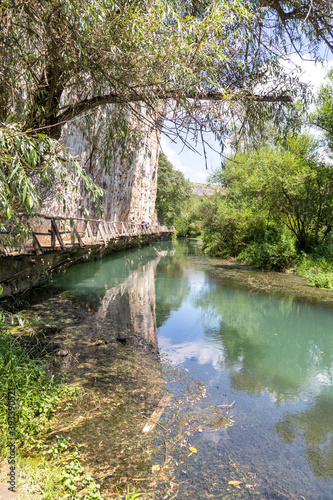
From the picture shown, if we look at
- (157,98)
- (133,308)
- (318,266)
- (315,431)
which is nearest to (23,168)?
(157,98)

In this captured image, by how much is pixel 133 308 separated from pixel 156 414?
4.85 metres

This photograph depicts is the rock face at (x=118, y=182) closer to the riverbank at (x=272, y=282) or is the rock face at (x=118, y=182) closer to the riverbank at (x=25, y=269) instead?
the riverbank at (x=25, y=269)

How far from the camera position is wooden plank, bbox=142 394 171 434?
3.43 metres

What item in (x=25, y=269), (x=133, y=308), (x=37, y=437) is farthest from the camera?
(x=133, y=308)

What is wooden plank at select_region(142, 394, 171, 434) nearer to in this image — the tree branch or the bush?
the tree branch

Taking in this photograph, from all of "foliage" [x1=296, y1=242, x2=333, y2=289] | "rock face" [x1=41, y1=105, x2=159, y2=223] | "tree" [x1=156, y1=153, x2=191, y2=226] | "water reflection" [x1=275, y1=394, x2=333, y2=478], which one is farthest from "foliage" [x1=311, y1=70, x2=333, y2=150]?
"tree" [x1=156, y1=153, x2=191, y2=226]

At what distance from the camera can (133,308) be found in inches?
334

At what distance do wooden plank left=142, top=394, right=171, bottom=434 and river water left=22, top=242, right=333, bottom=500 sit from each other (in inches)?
3.0

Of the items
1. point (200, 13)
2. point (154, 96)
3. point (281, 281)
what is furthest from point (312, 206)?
point (154, 96)

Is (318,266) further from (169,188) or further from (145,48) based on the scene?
(169,188)

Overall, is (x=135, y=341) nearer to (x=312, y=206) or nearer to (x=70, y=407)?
(x=70, y=407)

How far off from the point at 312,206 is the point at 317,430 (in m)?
12.7

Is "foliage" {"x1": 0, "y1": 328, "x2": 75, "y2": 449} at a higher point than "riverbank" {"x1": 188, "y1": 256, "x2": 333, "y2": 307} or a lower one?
higher

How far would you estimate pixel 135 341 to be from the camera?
6004 millimetres
